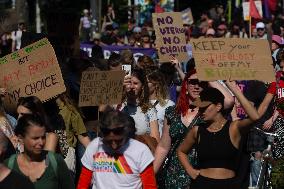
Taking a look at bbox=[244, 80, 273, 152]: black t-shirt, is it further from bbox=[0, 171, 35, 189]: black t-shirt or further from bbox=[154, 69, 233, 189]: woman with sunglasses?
→ bbox=[0, 171, 35, 189]: black t-shirt

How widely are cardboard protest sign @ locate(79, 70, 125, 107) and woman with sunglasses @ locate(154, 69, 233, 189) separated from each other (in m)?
0.53

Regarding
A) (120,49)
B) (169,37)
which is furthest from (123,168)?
(120,49)

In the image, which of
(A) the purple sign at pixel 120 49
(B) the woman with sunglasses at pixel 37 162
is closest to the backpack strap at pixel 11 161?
(B) the woman with sunglasses at pixel 37 162

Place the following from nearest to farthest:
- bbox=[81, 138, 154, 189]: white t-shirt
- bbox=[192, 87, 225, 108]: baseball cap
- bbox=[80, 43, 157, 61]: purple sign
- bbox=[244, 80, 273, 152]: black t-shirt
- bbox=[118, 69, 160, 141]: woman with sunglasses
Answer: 1. bbox=[81, 138, 154, 189]: white t-shirt
2. bbox=[192, 87, 225, 108]: baseball cap
3. bbox=[118, 69, 160, 141]: woman with sunglasses
4. bbox=[244, 80, 273, 152]: black t-shirt
5. bbox=[80, 43, 157, 61]: purple sign

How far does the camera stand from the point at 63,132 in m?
9.09

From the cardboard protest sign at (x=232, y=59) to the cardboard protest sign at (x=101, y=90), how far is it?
34.0 inches

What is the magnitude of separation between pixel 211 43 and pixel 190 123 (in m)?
0.71

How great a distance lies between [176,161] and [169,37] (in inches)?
166

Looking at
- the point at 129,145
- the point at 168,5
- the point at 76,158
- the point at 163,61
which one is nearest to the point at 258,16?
the point at 168,5

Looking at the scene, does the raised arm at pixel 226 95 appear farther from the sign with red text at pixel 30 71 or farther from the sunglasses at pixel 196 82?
the sign with red text at pixel 30 71

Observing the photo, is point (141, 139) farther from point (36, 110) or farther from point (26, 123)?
point (26, 123)

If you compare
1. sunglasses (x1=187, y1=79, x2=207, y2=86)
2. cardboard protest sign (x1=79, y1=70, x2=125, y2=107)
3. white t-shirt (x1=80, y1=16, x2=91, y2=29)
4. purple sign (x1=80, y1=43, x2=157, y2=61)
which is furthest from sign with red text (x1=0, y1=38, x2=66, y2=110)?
white t-shirt (x1=80, y1=16, x2=91, y2=29)

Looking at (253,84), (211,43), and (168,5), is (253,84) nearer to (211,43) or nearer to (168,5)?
(211,43)

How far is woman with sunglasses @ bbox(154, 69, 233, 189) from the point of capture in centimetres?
842
